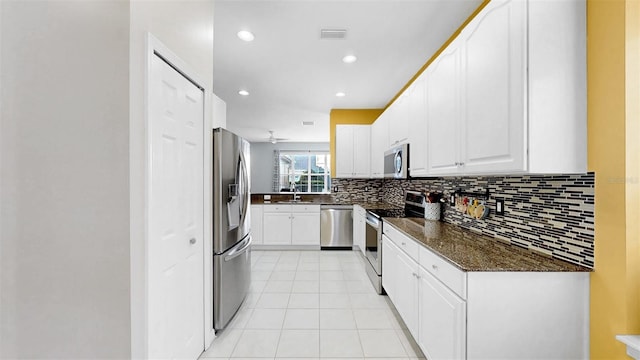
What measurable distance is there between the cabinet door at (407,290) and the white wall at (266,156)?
24.6 feet

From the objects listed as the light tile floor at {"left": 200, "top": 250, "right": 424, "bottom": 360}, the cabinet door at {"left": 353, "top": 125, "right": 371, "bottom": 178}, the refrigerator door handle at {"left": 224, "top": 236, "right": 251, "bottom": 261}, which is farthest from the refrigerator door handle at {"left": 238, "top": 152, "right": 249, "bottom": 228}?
the cabinet door at {"left": 353, "top": 125, "right": 371, "bottom": 178}

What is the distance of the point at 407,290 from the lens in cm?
191

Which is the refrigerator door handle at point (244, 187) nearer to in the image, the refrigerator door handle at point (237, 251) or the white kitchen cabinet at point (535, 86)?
the refrigerator door handle at point (237, 251)

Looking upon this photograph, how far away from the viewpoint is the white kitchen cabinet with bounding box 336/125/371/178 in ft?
14.6

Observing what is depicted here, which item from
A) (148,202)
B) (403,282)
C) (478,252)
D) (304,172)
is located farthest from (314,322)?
(304,172)

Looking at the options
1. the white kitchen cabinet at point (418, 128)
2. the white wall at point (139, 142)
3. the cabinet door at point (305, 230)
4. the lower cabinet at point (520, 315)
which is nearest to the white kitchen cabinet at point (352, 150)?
the cabinet door at point (305, 230)

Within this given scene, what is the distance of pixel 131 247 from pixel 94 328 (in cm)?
33

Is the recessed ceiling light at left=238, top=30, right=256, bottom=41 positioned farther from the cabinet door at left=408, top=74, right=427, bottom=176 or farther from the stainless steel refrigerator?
the cabinet door at left=408, top=74, right=427, bottom=176

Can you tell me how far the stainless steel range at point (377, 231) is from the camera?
2752 mm

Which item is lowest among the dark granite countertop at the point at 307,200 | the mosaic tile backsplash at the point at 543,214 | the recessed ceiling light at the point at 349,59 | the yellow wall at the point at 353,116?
the dark granite countertop at the point at 307,200

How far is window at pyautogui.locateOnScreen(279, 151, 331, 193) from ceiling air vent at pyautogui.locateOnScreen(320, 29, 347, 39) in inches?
279

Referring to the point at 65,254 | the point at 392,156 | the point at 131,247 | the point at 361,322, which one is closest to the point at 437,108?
→ the point at 392,156

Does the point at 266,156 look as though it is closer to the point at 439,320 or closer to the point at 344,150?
the point at 344,150

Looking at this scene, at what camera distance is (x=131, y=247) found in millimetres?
1101
